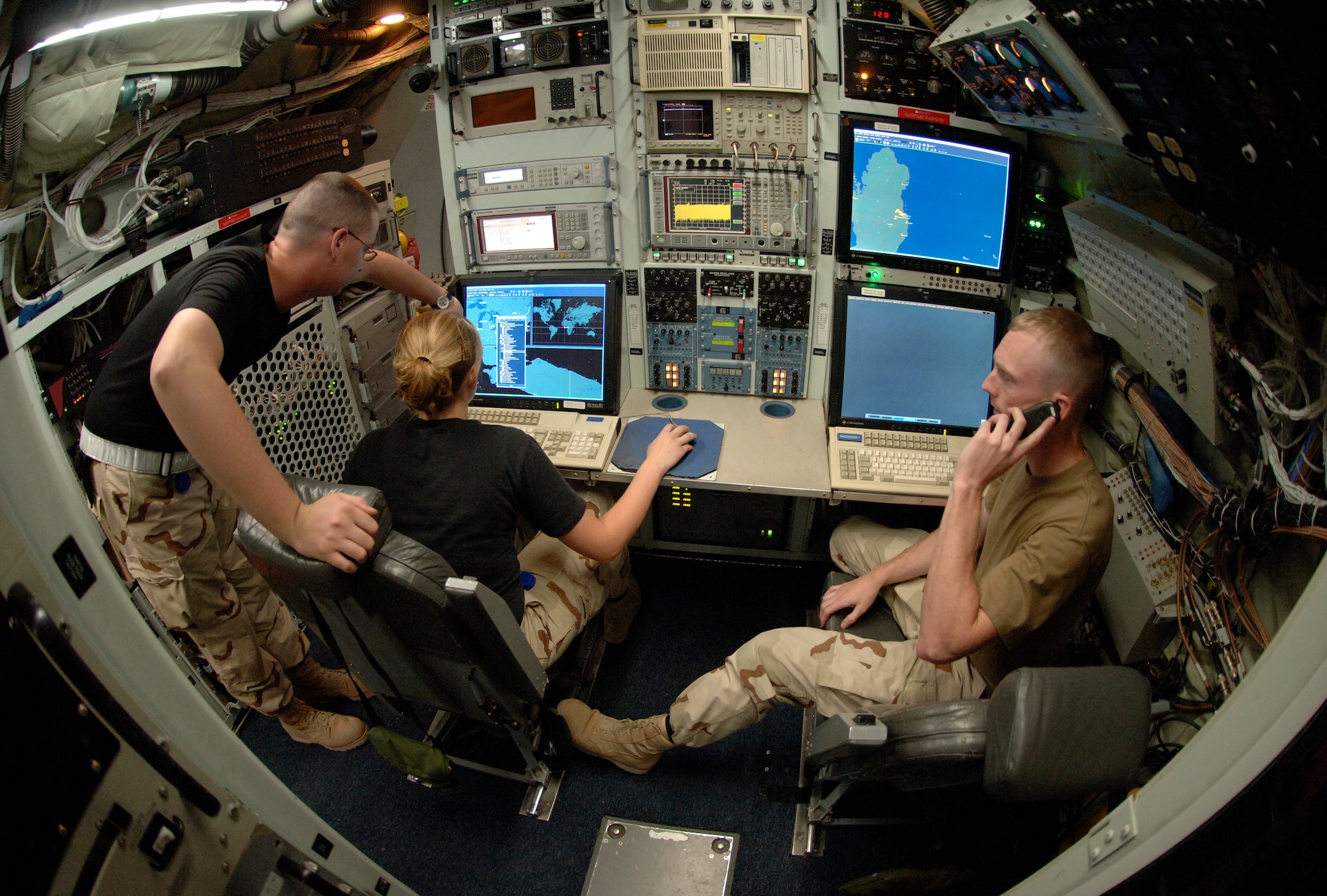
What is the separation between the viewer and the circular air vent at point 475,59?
2484mm

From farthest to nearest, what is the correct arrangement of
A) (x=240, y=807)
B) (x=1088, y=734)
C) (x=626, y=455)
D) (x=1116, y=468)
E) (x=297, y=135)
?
(x=297, y=135) → (x=626, y=455) → (x=1116, y=468) → (x=1088, y=734) → (x=240, y=807)

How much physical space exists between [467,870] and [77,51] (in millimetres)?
2479

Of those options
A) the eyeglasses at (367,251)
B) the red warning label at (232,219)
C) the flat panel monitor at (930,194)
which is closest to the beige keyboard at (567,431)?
the eyeglasses at (367,251)

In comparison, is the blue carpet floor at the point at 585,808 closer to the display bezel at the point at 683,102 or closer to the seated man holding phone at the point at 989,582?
the seated man holding phone at the point at 989,582

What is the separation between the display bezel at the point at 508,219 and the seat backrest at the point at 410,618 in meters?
1.52

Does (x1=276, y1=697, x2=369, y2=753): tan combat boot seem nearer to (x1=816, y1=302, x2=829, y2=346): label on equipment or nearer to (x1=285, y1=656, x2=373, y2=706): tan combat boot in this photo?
(x1=285, y1=656, x2=373, y2=706): tan combat boot

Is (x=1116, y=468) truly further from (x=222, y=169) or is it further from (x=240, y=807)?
(x=222, y=169)

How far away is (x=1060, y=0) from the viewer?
1.25 meters

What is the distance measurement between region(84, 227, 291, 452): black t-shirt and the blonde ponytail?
1.40 feet

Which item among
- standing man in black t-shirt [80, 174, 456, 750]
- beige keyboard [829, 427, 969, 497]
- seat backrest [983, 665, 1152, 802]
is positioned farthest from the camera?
beige keyboard [829, 427, 969, 497]

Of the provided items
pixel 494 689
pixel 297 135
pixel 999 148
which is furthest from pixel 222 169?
pixel 999 148

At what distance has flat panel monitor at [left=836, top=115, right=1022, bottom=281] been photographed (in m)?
2.24

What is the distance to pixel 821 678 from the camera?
1792 mm

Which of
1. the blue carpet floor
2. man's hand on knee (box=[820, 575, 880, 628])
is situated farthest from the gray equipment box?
man's hand on knee (box=[820, 575, 880, 628])
